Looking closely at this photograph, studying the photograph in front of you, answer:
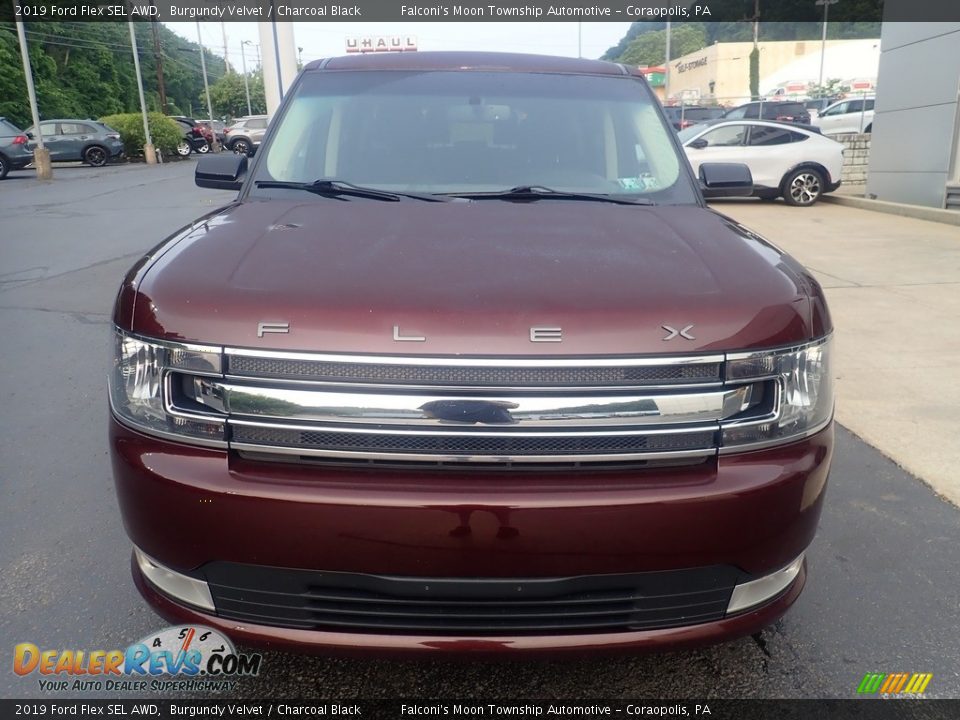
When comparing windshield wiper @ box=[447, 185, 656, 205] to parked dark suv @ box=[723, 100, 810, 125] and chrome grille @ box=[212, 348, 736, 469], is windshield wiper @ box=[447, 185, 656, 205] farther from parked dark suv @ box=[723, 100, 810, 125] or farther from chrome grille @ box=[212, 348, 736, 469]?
parked dark suv @ box=[723, 100, 810, 125]

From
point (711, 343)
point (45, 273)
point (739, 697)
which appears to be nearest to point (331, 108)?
point (711, 343)

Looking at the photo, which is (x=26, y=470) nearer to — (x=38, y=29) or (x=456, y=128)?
(x=456, y=128)

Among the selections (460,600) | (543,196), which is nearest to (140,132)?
(543,196)

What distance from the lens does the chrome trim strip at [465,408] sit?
176 centimetres

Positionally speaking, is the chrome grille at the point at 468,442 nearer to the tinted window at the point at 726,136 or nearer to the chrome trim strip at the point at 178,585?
the chrome trim strip at the point at 178,585

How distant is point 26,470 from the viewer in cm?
372

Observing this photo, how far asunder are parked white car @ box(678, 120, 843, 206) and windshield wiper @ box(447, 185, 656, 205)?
1256cm

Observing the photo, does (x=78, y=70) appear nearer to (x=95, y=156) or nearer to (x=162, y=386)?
(x=95, y=156)

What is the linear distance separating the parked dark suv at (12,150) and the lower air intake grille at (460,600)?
25242mm

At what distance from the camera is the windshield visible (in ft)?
9.84

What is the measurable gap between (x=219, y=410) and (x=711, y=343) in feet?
3.89

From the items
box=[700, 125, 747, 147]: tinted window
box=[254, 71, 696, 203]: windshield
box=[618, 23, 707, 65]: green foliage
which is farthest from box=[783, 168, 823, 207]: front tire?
box=[618, 23, 707, 65]: green foliage

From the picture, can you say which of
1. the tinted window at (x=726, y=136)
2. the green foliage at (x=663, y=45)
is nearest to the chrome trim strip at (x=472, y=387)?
the tinted window at (x=726, y=136)

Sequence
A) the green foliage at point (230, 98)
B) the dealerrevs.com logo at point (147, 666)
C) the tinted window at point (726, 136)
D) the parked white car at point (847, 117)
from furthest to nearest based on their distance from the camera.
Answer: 1. the green foliage at point (230, 98)
2. the parked white car at point (847, 117)
3. the tinted window at point (726, 136)
4. the dealerrevs.com logo at point (147, 666)
